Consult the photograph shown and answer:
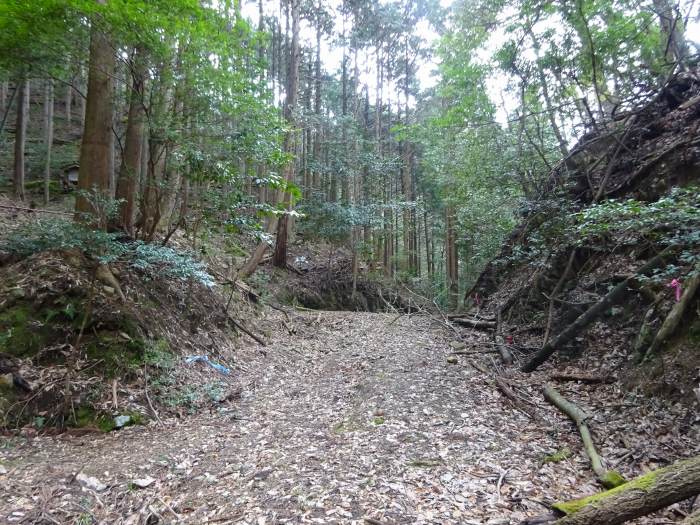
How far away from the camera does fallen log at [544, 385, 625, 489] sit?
10.5 ft

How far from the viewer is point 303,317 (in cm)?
1141

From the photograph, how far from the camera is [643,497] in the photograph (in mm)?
2475

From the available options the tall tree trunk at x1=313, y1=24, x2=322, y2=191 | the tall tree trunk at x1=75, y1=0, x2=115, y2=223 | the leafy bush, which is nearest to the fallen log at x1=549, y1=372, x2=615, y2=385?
the leafy bush

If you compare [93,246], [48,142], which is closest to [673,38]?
[93,246]

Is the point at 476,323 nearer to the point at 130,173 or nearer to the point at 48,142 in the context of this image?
the point at 130,173

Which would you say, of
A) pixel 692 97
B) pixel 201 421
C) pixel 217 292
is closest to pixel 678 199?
pixel 692 97

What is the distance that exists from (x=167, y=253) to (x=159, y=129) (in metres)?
1.85

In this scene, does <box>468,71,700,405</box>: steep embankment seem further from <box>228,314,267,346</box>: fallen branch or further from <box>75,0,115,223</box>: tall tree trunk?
<box>75,0,115,223</box>: tall tree trunk

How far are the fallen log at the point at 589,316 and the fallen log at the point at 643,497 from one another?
3311 millimetres

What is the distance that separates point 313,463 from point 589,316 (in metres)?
4.60

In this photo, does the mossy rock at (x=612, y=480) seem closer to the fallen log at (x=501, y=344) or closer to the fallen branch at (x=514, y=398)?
the fallen branch at (x=514, y=398)

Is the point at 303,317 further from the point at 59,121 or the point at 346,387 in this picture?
the point at 59,121

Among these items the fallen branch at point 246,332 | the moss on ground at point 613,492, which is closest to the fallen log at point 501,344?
the moss on ground at point 613,492

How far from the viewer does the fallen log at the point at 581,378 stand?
5160 mm
